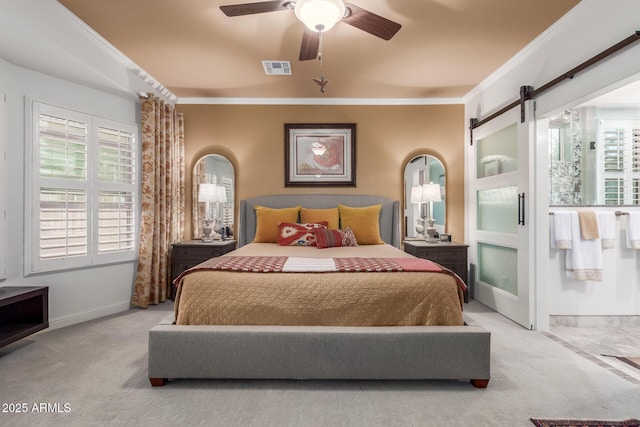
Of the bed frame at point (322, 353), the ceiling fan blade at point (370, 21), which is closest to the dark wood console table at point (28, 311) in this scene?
the bed frame at point (322, 353)

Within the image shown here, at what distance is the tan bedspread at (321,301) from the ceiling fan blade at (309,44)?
5.53 feet

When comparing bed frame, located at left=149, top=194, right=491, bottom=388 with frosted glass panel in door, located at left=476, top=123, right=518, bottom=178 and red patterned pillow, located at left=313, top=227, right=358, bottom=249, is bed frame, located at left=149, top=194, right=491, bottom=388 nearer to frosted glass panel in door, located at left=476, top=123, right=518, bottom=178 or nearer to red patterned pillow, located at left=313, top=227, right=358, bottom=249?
red patterned pillow, located at left=313, top=227, right=358, bottom=249

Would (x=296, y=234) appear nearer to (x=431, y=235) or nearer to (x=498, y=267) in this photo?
(x=431, y=235)

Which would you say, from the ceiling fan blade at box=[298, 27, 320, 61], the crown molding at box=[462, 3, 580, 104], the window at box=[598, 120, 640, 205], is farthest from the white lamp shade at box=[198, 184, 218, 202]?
the window at box=[598, 120, 640, 205]

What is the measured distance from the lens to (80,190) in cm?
338

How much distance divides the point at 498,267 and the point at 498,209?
0.65m

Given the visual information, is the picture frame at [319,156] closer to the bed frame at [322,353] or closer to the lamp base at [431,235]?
the lamp base at [431,235]

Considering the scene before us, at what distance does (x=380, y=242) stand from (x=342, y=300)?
6.47 ft

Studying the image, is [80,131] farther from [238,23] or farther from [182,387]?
[182,387]

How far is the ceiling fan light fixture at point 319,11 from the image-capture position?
1.96 m

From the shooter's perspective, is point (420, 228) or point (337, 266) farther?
point (420, 228)

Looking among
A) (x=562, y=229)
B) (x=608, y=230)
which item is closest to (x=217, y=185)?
(x=562, y=229)

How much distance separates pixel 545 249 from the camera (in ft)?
10.2

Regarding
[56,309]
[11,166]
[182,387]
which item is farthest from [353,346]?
[11,166]
